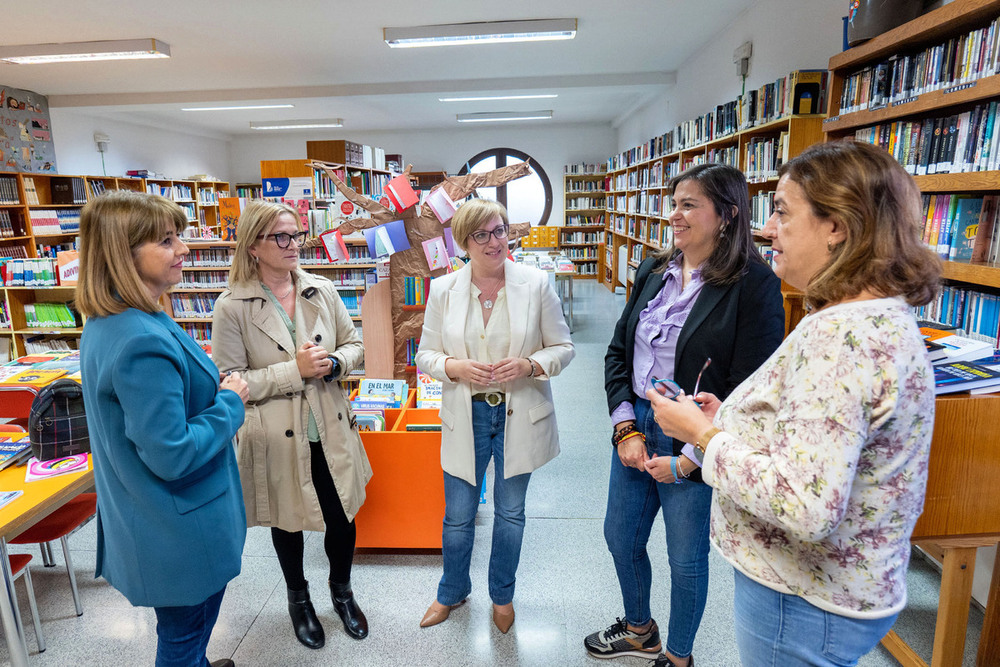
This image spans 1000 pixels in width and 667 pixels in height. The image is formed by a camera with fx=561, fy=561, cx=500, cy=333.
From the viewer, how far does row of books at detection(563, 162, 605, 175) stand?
12.9 meters

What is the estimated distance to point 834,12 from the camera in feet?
12.2

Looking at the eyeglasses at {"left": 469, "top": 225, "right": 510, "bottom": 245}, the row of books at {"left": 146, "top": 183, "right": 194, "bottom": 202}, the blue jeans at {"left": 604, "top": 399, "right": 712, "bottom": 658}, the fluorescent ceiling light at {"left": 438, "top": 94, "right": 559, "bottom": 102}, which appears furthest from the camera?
the row of books at {"left": 146, "top": 183, "right": 194, "bottom": 202}

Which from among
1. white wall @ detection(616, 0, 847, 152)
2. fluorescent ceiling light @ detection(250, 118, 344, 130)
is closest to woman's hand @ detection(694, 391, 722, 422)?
white wall @ detection(616, 0, 847, 152)

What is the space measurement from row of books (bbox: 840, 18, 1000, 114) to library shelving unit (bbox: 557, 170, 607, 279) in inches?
401

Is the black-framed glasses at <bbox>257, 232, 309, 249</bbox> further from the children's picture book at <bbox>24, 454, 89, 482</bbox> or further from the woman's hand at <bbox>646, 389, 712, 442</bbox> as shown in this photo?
the woman's hand at <bbox>646, 389, 712, 442</bbox>

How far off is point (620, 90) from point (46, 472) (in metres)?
8.45

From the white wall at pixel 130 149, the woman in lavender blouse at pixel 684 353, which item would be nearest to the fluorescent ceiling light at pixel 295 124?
the white wall at pixel 130 149

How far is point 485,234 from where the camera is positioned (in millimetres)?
1943

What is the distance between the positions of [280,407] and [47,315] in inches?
193

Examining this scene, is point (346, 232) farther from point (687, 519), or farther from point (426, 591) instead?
point (687, 519)

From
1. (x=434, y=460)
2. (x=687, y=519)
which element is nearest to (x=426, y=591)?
(x=434, y=460)

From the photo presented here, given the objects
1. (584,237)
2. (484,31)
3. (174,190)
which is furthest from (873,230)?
(584,237)

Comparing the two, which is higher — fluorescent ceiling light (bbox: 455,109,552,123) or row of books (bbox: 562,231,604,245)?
fluorescent ceiling light (bbox: 455,109,552,123)

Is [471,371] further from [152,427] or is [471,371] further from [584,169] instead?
[584,169]
